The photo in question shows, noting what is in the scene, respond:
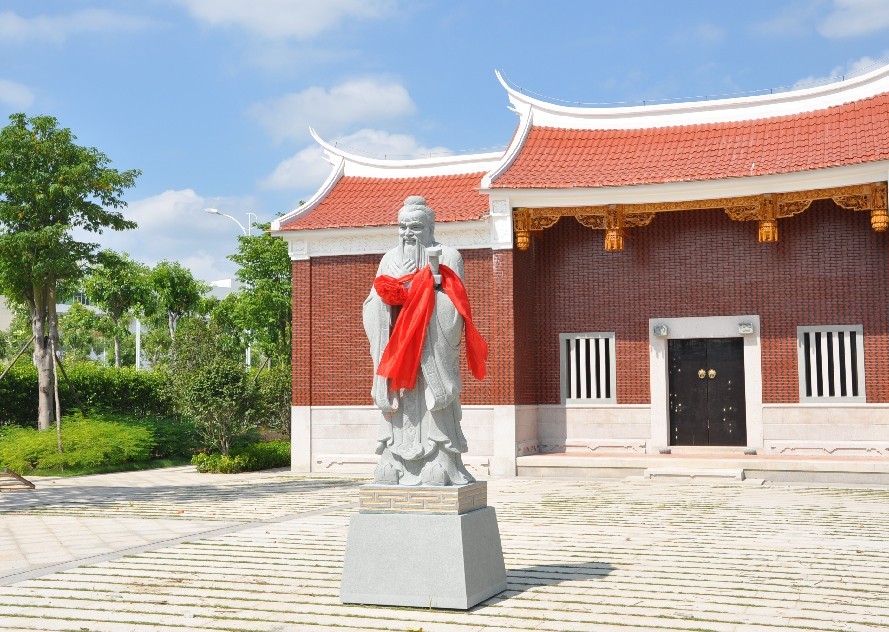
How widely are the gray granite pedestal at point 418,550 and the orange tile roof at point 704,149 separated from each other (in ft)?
34.4

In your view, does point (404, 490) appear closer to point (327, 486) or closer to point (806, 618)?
point (806, 618)

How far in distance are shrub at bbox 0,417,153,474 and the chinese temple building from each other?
4.23 m

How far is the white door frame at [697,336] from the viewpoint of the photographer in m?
16.4

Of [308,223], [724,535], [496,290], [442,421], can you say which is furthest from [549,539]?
[308,223]

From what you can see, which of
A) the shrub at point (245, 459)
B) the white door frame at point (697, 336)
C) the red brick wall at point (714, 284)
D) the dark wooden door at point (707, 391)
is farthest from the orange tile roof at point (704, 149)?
the shrub at point (245, 459)

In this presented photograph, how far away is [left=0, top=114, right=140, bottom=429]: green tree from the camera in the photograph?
19.3m

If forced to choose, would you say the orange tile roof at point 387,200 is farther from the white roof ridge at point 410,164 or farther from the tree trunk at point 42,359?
the tree trunk at point 42,359

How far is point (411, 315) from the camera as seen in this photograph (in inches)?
257

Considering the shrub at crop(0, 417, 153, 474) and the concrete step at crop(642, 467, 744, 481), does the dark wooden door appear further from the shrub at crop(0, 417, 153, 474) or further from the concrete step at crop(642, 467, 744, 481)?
the shrub at crop(0, 417, 153, 474)

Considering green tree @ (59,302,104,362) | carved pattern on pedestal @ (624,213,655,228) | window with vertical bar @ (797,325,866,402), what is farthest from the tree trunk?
green tree @ (59,302,104,362)

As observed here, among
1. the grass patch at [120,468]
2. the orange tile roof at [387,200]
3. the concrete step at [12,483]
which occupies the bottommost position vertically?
the grass patch at [120,468]

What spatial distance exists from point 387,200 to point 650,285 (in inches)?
215

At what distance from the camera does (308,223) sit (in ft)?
59.1

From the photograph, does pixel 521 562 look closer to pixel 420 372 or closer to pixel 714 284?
pixel 420 372
